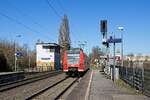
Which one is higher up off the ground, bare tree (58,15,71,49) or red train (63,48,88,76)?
bare tree (58,15,71,49)

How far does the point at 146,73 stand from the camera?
1962 cm

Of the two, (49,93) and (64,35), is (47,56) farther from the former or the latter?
(49,93)

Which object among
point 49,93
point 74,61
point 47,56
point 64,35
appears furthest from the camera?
point 64,35

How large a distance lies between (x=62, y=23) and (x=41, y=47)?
1253 inches

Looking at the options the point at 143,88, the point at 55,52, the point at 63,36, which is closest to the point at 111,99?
the point at 143,88

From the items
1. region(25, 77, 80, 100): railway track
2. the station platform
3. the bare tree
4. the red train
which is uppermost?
the bare tree

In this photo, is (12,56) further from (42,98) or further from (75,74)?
(42,98)

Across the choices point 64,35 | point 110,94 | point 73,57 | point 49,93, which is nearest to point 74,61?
point 73,57

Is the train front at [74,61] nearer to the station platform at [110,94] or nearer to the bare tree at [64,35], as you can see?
the station platform at [110,94]

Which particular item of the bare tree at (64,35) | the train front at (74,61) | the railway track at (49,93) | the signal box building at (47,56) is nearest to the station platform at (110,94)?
the railway track at (49,93)

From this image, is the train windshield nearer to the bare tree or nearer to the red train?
the red train

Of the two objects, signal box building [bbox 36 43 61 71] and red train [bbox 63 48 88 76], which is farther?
signal box building [bbox 36 43 61 71]

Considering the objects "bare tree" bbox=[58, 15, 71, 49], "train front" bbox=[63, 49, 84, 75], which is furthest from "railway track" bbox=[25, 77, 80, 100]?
"bare tree" bbox=[58, 15, 71, 49]

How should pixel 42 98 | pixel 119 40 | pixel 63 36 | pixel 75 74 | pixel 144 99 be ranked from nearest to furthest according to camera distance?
pixel 144 99 → pixel 42 98 → pixel 119 40 → pixel 75 74 → pixel 63 36
